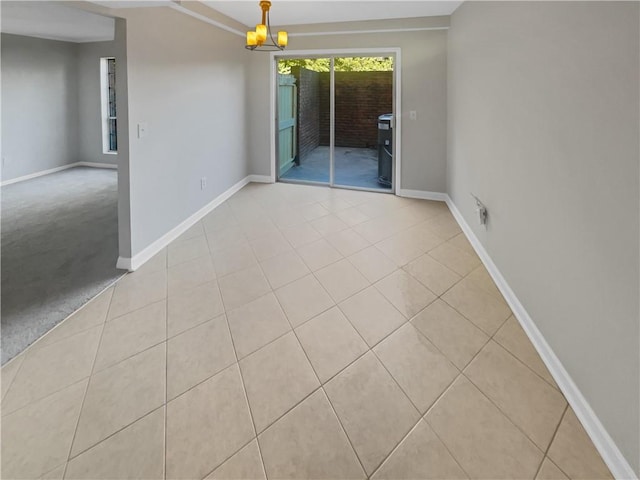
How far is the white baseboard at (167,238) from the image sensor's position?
315 centimetres

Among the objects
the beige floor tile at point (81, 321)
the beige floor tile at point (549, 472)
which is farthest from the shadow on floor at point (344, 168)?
the beige floor tile at point (549, 472)

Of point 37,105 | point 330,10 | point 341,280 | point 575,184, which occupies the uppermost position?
point 330,10

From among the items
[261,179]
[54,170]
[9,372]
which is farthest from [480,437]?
[54,170]

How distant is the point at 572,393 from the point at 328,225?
2.85m

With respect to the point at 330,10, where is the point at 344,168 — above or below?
below

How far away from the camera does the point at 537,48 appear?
83.4 inches

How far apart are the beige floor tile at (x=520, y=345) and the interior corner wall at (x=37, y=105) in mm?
7469

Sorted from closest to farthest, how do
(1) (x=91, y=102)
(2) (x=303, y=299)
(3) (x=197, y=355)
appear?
1. (3) (x=197, y=355)
2. (2) (x=303, y=299)
3. (1) (x=91, y=102)

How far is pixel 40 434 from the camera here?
155 centimetres

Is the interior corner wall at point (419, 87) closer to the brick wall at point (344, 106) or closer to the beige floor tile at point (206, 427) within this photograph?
the brick wall at point (344, 106)

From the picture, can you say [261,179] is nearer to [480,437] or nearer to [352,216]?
[352,216]

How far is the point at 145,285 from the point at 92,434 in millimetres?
1461

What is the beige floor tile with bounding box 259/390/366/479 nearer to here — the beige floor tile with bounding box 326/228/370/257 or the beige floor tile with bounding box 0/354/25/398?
the beige floor tile with bounding box 0/354/25/398

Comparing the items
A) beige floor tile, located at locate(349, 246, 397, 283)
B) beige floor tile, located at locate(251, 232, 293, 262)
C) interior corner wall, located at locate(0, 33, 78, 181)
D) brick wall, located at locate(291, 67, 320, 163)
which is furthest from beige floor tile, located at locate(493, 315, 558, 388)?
interior corner wall, located at locate(0, 33, 78, 181)
